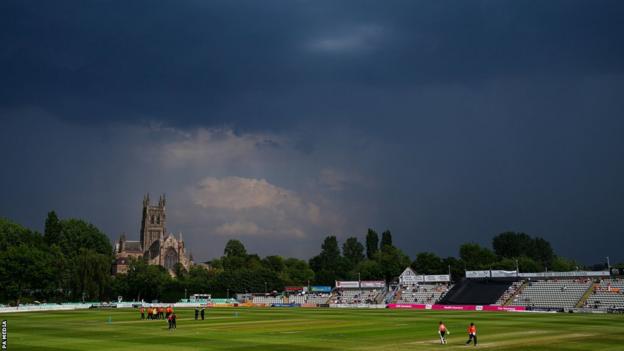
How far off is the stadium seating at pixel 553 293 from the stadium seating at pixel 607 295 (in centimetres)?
221

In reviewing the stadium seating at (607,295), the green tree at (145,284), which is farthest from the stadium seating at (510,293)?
the green tree at (145,284)

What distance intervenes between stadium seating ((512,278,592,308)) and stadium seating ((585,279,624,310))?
2.21m

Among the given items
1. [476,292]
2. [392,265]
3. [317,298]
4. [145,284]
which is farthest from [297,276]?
[476,292]

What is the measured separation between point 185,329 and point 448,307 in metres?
63.0

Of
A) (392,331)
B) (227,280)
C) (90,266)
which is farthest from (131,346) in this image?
(227,280)

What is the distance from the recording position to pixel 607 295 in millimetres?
90375

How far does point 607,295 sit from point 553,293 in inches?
388

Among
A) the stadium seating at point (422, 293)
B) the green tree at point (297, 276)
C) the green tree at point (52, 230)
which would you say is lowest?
the stadium seating at point (422, 293)

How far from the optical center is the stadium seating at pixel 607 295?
282 ft

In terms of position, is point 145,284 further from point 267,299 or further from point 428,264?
point 428,264

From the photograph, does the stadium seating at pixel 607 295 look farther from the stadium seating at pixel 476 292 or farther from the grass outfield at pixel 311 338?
the grass outfield at pixel 311 338

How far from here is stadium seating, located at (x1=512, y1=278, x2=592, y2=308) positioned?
93.3m

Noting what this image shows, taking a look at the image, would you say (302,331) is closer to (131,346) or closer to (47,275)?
(131,346)

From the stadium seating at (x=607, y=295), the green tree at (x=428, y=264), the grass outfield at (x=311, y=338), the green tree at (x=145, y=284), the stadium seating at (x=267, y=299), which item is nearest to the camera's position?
the grass outfield at (x=311, y=338)
